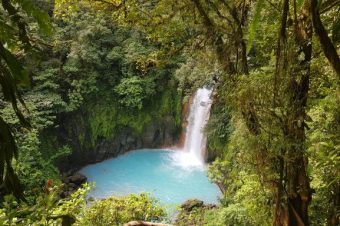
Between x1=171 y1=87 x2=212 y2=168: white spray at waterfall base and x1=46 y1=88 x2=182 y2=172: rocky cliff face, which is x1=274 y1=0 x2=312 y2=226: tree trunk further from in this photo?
x1=46 y1=88 x2=182 y2=172: rocky cliff face

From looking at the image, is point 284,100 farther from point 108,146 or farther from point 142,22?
point 108,146

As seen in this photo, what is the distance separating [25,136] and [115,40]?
489 cm

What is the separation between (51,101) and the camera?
36.6 ft

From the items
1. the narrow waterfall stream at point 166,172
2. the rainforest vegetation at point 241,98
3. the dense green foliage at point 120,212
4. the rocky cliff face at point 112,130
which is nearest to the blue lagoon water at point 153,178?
the narrow waterfall stream at point 166,172

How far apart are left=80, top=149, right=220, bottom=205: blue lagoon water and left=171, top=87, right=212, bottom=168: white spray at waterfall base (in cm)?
27

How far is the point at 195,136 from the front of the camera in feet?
44.6

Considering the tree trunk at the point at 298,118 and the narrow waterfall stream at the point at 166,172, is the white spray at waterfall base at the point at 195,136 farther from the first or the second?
the tree trunk at the point at 298,118

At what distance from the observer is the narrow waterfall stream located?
1105 cm

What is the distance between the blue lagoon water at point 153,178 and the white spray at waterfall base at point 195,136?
0.27m

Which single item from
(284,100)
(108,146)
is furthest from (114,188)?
(284,100)

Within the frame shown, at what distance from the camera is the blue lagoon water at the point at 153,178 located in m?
11.0

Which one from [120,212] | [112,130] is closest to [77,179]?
[112,130]

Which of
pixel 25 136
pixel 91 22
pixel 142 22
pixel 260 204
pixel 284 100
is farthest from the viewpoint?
pixel 91 22

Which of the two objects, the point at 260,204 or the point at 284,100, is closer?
the point at 284,100
